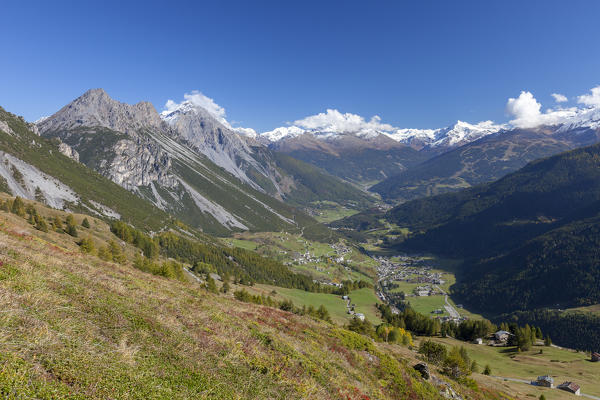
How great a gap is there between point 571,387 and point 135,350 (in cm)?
9077

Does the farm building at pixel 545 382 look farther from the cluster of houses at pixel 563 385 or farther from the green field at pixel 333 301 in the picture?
the green field at pixel 333 301

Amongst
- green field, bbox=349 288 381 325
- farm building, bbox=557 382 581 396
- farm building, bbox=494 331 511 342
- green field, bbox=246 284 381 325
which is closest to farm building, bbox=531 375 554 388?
farm building, bbox=557 382 581 396

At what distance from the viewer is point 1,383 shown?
807 cm

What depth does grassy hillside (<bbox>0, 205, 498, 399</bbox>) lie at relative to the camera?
10023 mm

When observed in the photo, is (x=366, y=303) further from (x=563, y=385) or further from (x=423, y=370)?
(x=423, y=370)

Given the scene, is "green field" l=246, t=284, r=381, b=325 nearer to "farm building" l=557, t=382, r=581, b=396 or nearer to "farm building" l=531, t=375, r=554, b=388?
"farm building" l=531, t=375, r=554, b=388

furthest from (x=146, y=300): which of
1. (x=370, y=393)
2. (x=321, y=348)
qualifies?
(x=370, y=393)

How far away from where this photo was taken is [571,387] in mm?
63312

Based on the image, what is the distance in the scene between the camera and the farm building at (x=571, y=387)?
204ft

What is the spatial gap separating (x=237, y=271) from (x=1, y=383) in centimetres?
18200

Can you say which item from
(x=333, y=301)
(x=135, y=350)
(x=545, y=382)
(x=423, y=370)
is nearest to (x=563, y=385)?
(x=545, y=382)

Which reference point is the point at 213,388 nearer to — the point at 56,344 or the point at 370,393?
the point at 56,344

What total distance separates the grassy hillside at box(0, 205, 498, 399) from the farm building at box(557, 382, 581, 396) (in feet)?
205

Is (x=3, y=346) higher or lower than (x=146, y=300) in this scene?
higher
